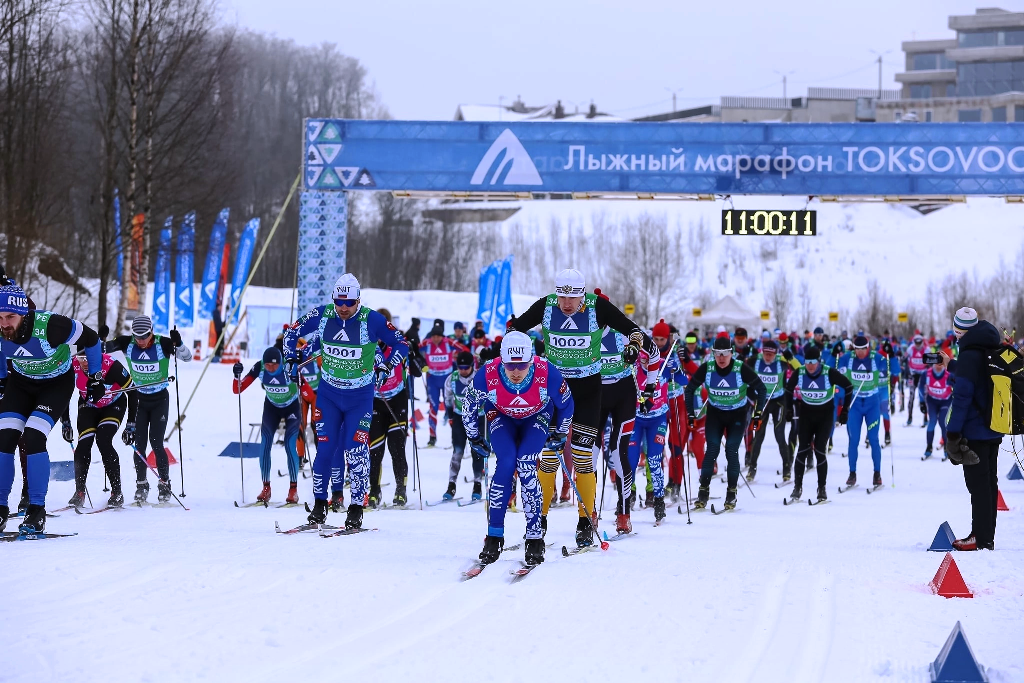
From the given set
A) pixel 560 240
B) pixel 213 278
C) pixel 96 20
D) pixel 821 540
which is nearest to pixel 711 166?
pixel 821 540

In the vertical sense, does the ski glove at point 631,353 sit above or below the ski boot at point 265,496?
→ above

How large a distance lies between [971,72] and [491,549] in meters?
95.5

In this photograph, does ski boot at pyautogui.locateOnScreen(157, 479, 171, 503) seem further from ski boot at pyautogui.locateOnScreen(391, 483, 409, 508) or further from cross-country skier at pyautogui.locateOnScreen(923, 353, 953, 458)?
cross-country skier at pyautogui.locateOnScreen(923, 353, 953, 458)

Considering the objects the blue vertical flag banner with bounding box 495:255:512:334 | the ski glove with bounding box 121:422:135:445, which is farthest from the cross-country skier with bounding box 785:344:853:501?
the blue vertical flag banner with bounding box 495:255:512:334

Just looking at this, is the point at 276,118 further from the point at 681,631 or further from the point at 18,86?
the point at 681,631

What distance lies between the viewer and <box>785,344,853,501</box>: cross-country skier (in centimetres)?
1422

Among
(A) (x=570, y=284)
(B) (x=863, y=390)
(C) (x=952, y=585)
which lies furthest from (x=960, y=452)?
(B) (x=863, y=390)

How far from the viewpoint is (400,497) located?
12.5m

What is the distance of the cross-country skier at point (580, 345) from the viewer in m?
9.39

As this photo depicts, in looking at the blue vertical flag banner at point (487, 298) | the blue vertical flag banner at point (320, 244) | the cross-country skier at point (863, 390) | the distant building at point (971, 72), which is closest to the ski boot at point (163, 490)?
the cross-country skier at point (863, 390)

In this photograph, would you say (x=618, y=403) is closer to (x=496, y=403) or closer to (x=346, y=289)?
(x=496, y=403)

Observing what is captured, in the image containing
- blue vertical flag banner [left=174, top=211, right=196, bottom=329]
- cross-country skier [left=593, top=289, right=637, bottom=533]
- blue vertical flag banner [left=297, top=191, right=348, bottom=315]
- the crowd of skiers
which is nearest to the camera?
the crowd of skiers

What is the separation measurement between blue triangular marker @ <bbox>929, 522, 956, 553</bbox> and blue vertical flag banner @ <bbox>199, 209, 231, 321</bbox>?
1048 inches

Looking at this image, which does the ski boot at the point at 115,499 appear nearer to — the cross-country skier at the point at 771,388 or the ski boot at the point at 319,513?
the ski boot at the point at 319,513
